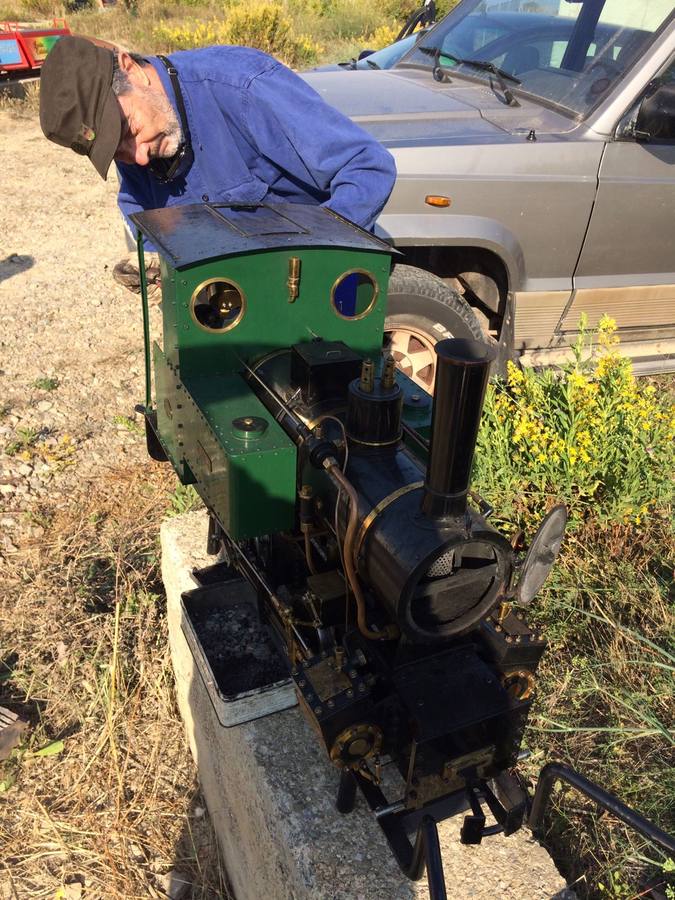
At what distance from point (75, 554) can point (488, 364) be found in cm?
306

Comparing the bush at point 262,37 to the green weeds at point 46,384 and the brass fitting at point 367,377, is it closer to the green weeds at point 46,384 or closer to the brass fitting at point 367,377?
the green weeds at point 46,384

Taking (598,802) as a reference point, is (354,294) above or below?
above

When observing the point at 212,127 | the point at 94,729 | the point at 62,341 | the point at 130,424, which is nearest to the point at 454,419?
the point at 212,127

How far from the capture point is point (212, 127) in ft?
10.3

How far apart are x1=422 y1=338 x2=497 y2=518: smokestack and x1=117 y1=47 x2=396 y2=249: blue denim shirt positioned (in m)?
1.68

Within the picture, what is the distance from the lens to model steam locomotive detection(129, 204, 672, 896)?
1.79 metres

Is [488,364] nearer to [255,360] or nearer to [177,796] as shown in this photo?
[255,360]

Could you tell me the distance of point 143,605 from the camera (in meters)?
3.63

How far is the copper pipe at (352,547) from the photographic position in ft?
6.01

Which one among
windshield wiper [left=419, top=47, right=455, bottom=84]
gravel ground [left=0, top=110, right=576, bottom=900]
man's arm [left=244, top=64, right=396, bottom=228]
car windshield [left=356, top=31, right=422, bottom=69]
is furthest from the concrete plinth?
car windshield [left=356, top=31, right=422, bottom=69]

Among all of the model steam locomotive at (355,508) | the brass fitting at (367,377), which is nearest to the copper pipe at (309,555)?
the model steam locomotive at (355,508)

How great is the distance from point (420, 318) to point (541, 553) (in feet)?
8.05

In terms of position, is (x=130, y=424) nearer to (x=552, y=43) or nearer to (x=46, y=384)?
(x=46, y=384)

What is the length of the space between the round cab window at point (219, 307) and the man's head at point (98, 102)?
745 millimetres
